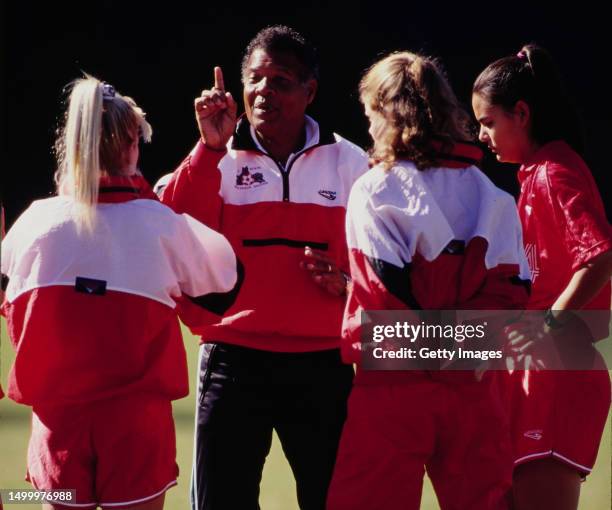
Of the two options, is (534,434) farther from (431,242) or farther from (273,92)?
(273,92)

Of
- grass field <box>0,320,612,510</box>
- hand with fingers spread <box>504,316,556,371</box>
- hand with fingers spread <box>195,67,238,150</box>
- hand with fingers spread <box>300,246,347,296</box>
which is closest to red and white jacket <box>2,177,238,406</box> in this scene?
hand with fingers spread <box>195,67,238,150</box>

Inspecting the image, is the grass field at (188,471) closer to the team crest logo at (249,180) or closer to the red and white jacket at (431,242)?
the team crest logo at (249,180)

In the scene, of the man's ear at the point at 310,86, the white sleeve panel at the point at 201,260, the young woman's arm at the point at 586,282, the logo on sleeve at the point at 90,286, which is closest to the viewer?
the logo on sleeve at the point at 90,286

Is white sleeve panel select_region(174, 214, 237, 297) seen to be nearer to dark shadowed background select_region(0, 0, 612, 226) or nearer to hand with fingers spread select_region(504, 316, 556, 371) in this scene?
hand with fingers spread select_region(504, 316, 556, 371)

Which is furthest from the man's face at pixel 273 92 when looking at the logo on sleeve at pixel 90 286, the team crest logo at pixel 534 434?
the team crest logo at pixel 534 434

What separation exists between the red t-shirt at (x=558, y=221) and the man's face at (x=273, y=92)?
0.68 metres

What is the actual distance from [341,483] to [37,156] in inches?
302

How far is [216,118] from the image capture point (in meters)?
2.94

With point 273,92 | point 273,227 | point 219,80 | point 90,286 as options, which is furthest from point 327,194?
point 90,286

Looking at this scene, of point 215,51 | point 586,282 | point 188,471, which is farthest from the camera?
point 215,51

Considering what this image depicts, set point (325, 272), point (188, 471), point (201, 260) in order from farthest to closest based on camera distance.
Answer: point (188, 471) < point (325, 272) < point (201, 260)

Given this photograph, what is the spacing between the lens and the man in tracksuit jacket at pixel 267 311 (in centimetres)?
300

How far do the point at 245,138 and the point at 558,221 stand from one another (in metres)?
0.91

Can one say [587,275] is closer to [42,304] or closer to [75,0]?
[42,304]
